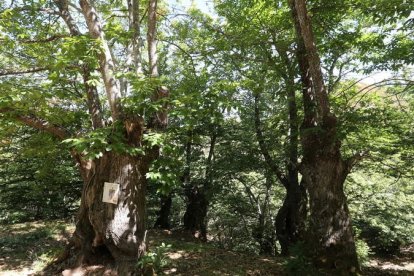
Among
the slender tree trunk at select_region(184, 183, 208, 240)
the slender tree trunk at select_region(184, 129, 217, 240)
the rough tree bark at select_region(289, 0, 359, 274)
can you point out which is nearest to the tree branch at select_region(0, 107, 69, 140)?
the rough tree bark at select_region(289, 0, 359, 274)

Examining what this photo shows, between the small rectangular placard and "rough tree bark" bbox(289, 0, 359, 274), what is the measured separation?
3379 millimetres

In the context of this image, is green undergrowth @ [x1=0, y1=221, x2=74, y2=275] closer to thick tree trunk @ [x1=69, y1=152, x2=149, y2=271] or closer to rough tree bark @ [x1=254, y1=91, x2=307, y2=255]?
thick tree trunk @ [x1=69, y1=152, x2=149, y2=271]

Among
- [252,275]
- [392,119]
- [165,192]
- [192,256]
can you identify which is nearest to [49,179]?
[192,256]

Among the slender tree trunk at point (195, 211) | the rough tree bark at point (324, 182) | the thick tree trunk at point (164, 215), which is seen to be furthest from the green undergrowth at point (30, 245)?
the rough tree bark at point (324, 182)

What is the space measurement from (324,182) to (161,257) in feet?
10.3

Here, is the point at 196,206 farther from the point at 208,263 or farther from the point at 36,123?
the point at 36,123

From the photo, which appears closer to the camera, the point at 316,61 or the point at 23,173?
the point at 316,61

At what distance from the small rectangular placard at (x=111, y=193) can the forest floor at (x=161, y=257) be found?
1.07 metres

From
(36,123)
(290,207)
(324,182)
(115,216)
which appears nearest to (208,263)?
(115,216)

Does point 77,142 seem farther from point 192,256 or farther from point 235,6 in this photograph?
point 235,6

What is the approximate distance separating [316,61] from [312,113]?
3.72 ft

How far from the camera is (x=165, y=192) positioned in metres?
5.16

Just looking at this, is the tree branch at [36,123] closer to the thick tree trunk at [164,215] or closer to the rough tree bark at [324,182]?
the rough tree bark at [324,182]

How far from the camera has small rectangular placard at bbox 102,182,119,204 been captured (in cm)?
508
